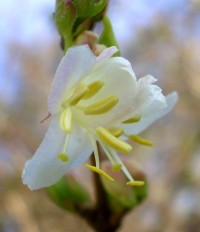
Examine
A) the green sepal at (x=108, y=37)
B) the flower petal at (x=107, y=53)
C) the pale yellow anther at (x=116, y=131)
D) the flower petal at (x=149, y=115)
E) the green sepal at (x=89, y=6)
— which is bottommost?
the flower petal at (x=149, y=115)

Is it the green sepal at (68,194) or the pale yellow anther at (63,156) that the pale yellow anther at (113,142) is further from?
the green sepal at (68,194)

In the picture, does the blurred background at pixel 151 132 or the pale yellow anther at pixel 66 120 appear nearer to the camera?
the pale yellow anther at pixel 66 120

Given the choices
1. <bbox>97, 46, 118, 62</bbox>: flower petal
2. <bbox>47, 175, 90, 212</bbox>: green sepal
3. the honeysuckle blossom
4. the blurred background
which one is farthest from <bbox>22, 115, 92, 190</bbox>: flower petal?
the blurred background

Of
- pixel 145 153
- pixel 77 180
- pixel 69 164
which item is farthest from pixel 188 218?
pixel 69 164

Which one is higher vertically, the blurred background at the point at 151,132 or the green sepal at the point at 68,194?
the green sepal at the point at 68,194

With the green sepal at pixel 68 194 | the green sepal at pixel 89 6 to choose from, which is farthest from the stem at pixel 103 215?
the green sepal at pixel 89 6

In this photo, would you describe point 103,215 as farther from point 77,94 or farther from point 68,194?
point 77,94

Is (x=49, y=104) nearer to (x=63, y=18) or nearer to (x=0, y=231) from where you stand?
(x=63, y=18)
